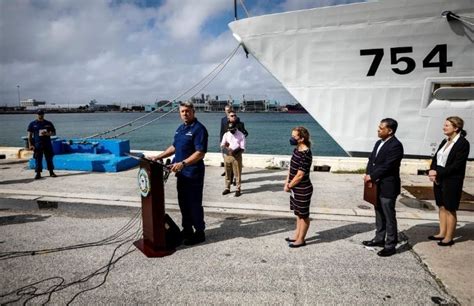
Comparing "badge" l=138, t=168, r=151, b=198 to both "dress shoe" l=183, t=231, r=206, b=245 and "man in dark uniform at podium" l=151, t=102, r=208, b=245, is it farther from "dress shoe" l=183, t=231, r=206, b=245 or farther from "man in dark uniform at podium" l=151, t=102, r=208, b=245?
"dress shoe" l=183, t=231, r=206, b=245

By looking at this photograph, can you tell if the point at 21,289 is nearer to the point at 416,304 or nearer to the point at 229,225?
the point at 229,225

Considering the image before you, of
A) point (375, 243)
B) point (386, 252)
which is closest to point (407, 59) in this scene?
point (375, 243)

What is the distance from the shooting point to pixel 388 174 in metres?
3.58

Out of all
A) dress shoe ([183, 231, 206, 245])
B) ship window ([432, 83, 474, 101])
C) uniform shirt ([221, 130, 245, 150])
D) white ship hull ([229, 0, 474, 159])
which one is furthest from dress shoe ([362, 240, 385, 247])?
ship window ([432, 83, 474, 101])

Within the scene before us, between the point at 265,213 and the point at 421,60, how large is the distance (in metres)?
5.18

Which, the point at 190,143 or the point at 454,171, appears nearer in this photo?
the point at 454,171

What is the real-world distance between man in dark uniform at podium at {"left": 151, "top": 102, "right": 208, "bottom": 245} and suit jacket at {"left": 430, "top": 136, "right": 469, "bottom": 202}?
299 cm

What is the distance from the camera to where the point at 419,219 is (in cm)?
500

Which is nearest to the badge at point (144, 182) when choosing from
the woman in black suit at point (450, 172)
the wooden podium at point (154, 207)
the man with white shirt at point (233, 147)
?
the wooden podium at point (154, 207)

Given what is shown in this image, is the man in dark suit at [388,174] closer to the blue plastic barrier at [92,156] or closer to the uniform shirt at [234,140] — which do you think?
the uniform shirt at [234,140]

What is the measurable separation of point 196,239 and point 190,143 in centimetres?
129

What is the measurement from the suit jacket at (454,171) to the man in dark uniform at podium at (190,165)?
2992mm

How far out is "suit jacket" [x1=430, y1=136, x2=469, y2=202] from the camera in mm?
3701

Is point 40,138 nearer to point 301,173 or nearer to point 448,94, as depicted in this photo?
point 301,173
